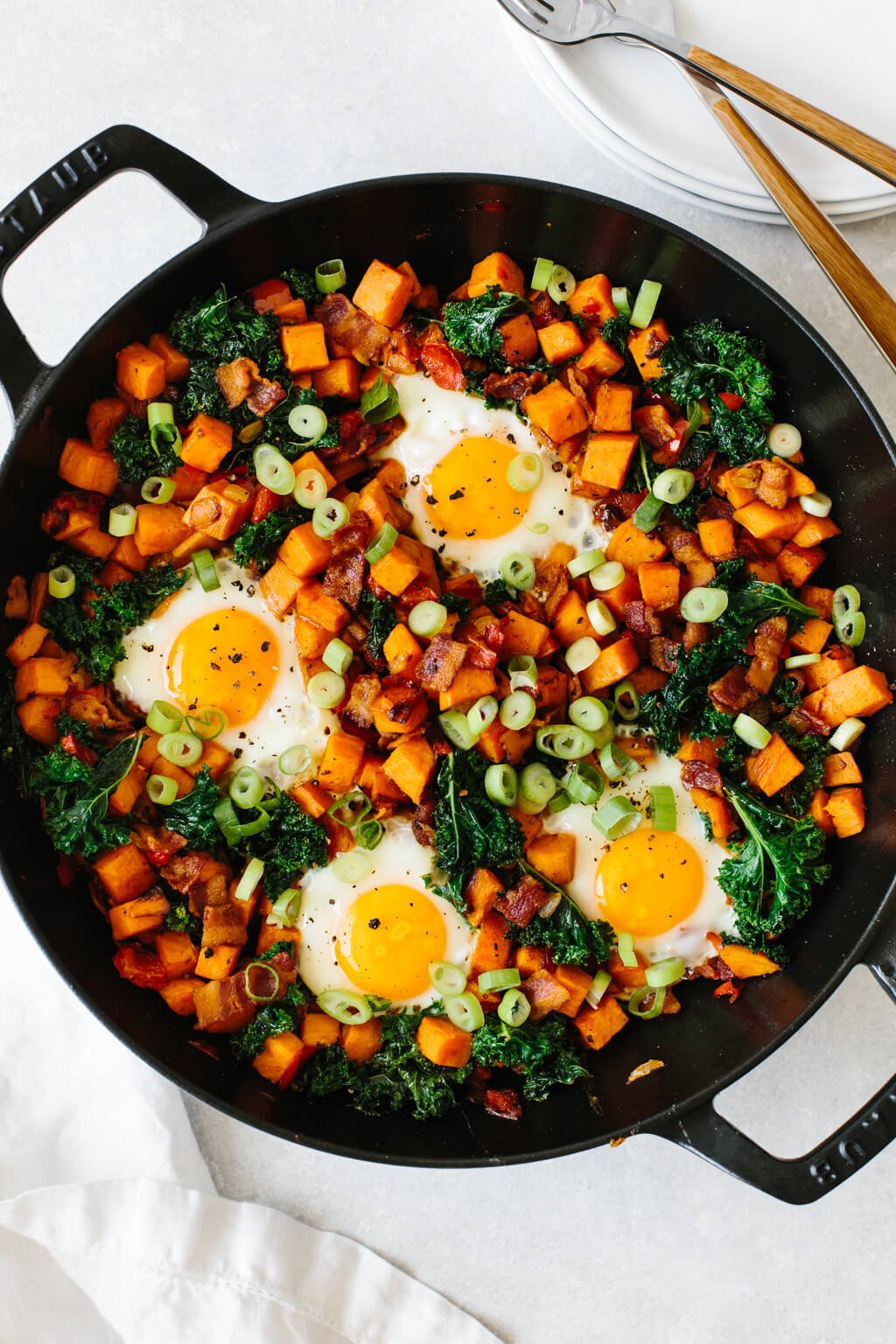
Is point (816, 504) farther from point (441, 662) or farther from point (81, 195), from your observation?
point (81, 195)

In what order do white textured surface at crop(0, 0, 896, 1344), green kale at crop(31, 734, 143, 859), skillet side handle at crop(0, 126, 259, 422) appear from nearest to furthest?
skillet side handle at crop(0, 126, 259, 422) < green kale at crop(31, 734, 143, 859) < white textured surface at crop(0, 0, 896, 1344)

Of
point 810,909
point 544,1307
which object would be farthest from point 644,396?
point 544,1307

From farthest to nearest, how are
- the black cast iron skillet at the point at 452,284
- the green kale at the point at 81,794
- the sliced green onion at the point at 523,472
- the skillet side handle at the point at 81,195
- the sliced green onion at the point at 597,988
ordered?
the sliced green onion at the point at 597,988 < the sliced green onion at the point at 523,472 < the green kale at the point at 81,794 < the black cast iron skillet at the point at 452,284 < the skillet side handle at the point at 81,195

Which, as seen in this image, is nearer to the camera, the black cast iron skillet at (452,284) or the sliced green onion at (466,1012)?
the black cast iron skillet at (452,284)

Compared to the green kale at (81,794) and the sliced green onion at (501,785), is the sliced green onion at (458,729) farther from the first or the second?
the green kale at (81,794)

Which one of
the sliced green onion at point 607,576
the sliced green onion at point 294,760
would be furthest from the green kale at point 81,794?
the sliced green onion at point 607,576

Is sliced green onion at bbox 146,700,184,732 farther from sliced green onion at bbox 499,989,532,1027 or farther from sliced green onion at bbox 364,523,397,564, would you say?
sliced green onion at bbox 499,989,532,1027

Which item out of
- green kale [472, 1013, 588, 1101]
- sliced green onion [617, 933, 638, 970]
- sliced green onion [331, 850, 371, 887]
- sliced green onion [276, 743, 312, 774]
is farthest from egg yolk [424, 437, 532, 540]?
green kale [472, 1013, 588, 1101]
